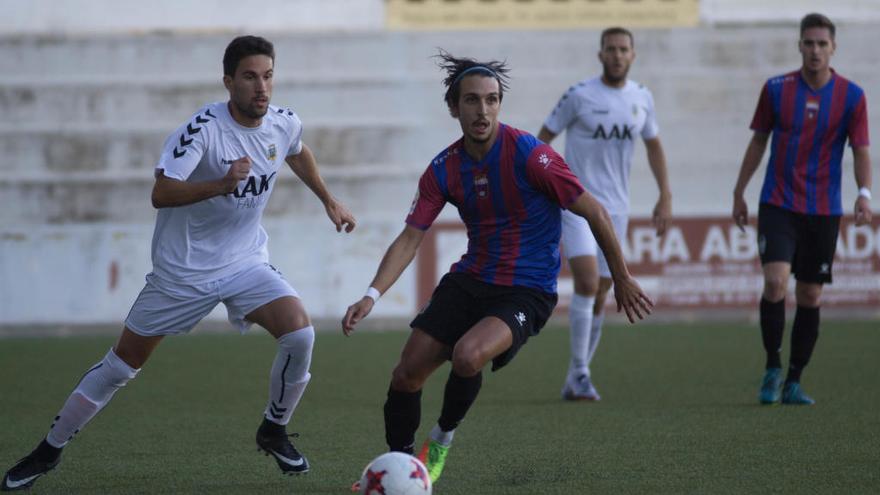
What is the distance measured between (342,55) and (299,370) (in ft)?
42.9

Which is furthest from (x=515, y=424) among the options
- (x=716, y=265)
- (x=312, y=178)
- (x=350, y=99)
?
(x=350, y=99)

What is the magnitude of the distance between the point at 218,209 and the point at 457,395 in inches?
54.6

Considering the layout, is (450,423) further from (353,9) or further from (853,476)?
(353,9)

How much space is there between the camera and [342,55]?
1878 cm

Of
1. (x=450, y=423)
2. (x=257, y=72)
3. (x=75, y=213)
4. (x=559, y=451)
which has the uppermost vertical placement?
(x=257, y=72)

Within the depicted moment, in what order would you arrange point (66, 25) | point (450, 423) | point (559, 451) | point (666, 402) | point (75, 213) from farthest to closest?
1. point (66, 25)
2. point (75, 213)
3. point (666, 402)
4. point (559, 451)
5. point (450, 423)

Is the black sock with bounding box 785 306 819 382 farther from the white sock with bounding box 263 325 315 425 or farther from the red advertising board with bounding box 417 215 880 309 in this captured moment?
the red advertising board with bounding box 417 215 880 309

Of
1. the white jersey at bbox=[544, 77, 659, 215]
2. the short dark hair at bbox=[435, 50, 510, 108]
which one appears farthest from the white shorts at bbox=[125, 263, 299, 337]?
the white jersey at bbox=[544, 77, 659, 215]

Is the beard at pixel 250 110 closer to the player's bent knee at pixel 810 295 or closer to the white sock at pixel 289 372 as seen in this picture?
the white sock at pixel 289 372

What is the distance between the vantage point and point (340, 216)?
6.47 metres

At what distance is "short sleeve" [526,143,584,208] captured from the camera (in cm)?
562

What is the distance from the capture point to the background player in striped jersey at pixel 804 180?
829 cm

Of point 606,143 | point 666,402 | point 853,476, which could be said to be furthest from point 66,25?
point 853,476

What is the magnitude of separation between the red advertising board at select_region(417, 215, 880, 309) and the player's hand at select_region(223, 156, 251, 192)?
33.3 feet
